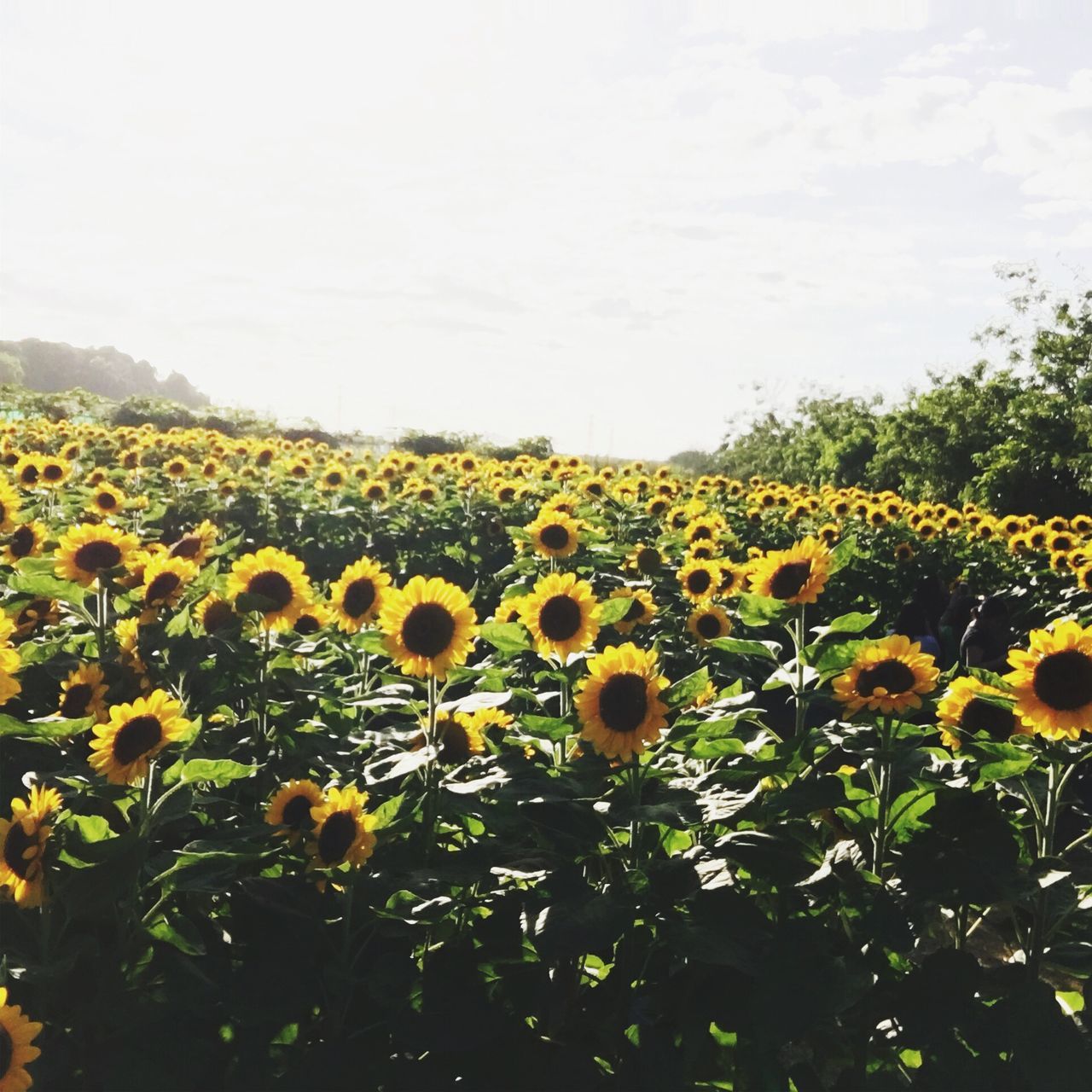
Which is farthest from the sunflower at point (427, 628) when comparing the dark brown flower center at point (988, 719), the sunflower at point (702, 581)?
the sunflower at point (702, 581)

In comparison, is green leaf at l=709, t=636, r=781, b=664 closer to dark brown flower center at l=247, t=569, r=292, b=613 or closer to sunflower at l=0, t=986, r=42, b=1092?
dark brown flower center at l=247, t=569, r=292, b=613

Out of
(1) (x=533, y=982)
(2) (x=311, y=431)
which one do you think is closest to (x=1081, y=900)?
(1) (x=533, y=982)

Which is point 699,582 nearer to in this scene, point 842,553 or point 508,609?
point 508,609

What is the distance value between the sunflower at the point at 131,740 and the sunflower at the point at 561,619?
3.37 ft

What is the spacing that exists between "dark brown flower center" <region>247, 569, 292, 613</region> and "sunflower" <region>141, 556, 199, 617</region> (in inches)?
11.3

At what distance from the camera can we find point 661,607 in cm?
584

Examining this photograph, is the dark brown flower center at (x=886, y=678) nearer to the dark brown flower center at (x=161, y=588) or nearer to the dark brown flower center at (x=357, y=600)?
the dark brown flower center at (x=357, y=600)

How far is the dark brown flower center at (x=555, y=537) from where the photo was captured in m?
5.71

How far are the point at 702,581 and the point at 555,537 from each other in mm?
829

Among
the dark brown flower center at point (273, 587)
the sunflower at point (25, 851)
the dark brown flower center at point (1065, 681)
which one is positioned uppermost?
the dark brown flower center at point (1065, 681)

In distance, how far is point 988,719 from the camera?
2719mm

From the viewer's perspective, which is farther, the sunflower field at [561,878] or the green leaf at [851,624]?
the green leaf at [851,624]

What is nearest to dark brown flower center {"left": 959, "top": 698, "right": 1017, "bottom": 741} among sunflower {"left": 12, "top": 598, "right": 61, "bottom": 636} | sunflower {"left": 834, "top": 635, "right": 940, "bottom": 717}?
sunflower {"left": 834, "top": 635, "right": 940, "bottom": 717}

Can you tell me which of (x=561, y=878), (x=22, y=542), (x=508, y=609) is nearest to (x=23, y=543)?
(x=22, y=542)
